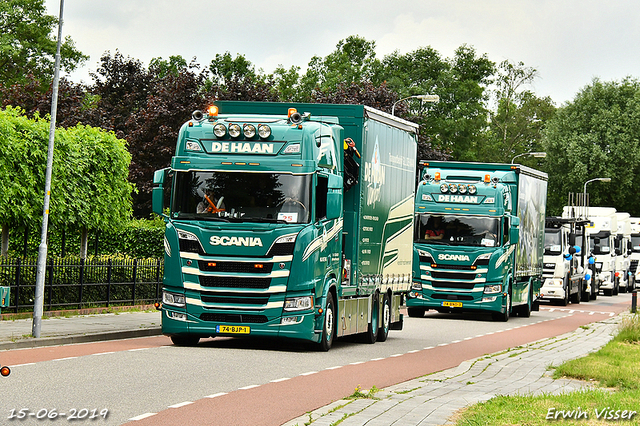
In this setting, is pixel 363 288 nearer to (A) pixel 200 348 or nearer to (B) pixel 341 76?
(A) pixel 200 348

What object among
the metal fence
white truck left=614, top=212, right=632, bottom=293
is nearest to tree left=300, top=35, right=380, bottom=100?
white truck left=614, top=212, right=632, bottom=293

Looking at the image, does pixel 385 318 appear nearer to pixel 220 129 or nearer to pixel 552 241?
pixel 220 129

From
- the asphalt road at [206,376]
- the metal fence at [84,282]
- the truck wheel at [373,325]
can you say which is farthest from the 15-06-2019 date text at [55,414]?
the metal fence at [84,282]

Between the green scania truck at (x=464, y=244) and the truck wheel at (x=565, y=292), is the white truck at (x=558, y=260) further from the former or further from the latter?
the green scania truck at (x=464, y=244)

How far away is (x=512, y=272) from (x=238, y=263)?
592 inches

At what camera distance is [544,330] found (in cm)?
2570

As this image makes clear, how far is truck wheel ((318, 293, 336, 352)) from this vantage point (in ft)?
53.8

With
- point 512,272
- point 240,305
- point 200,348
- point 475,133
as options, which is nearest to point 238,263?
point 240,305

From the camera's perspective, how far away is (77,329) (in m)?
18.8

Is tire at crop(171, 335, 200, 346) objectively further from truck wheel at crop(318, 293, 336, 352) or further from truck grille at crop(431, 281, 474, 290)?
truck grille at crop(431, 281, 474, 290)

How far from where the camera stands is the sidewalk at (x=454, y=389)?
9.33m

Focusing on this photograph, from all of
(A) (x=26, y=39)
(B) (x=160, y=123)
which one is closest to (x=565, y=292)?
(B) (x=160, y=123)

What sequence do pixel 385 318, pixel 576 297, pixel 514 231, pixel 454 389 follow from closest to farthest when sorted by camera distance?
pixel 454 389 < pixel 385 318 < pixel 514 231 < pixel 576 297

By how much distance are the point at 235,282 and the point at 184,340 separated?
2.08m
